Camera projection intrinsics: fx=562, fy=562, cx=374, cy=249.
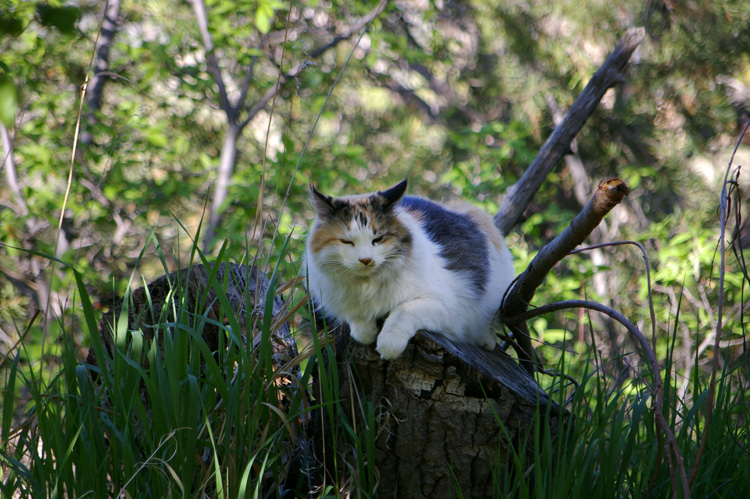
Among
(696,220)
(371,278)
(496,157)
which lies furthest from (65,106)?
(696,220)

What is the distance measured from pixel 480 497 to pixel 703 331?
306 centimetres

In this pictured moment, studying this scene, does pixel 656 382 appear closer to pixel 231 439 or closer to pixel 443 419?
pixel 443 419

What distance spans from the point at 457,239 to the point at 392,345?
2.56 feet

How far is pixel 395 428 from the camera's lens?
64.6 inches

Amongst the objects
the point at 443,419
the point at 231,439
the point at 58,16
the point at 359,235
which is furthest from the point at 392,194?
the point at 58,16

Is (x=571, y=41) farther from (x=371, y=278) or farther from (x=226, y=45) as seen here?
(x=371, y=278)

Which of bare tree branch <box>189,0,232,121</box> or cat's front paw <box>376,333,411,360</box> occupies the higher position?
bare tree branch <box>189,0,232,121</box>

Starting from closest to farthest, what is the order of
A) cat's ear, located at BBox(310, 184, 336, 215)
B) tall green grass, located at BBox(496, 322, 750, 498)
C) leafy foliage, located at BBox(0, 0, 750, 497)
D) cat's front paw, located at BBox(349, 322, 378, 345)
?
1. tall green grass, located at BBox(496, 322, 750, 498)
2. cat's front paw, located at BBox(349, 322, 378, 345)
3. cat's ear, located at BBox(310, 184, 336, 215)
4. leafy foliage, located at BBox(0, 0, 750, 497)

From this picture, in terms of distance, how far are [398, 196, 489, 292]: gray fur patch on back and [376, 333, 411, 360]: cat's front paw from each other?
58 centimetres

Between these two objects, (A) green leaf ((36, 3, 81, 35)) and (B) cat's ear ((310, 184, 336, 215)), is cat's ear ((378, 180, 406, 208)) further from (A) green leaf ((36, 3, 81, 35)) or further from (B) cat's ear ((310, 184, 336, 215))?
(A) green leaf ((36, 3, 81, 35))

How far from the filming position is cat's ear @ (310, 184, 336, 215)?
79.6 inches

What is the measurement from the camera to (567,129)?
2.32 metres

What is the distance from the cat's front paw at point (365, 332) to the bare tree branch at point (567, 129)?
1137 millimetres

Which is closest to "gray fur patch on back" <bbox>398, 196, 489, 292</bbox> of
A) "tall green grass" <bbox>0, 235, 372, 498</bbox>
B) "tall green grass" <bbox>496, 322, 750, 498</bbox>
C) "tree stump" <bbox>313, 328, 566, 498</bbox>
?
"tree stump" <bbox>313, 328, 566, 498</bbox>
